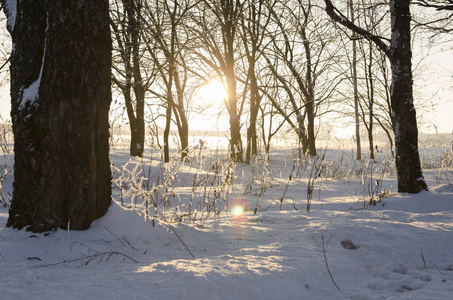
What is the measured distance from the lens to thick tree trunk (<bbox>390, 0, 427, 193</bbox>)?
4238 millimetres

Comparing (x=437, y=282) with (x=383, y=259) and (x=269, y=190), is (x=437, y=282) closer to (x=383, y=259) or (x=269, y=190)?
(x=383, y=259)

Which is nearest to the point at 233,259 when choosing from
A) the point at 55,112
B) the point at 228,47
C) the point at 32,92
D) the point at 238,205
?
the point at 55,112

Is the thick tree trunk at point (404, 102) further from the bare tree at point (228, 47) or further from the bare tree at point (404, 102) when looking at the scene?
the bare tree at point (228, 47)

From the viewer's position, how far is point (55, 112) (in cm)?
209

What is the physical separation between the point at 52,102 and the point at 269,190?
387 centimetres

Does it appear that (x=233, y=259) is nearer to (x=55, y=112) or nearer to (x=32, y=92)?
(x=55, y=112)

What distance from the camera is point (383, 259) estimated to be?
205 cm

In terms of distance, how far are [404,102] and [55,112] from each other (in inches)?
160

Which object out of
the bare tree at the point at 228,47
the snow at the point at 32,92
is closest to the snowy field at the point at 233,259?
Result: the snow at the point at 32,92

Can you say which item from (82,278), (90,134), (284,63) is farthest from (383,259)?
(284,63)

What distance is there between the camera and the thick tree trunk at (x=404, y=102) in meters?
4.24

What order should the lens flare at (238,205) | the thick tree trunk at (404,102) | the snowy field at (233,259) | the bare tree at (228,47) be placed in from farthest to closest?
the bare tree at (228,47) < the thick tree trunk at (404,102) < the lens flare at (238,205) < the snowy field at (233,259)

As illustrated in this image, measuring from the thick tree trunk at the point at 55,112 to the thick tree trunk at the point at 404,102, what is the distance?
3.76 metres

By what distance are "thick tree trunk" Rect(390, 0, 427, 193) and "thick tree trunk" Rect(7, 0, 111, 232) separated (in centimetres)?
376
